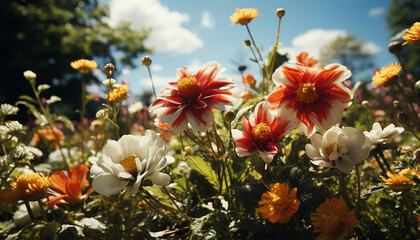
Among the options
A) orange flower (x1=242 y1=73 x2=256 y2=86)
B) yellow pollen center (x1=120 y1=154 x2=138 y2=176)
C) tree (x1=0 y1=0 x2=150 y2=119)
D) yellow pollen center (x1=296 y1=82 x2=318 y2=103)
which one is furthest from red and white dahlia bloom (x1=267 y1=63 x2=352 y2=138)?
tree (x1=0 y1=0 x2=150 y2=119)

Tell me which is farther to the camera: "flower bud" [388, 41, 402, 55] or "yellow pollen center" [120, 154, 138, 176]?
"flower bud" [388, 41, 402, 55]

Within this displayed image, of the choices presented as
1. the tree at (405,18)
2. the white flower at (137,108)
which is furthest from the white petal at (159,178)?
the tree at (405,18)

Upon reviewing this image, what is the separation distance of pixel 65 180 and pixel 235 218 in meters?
0.60

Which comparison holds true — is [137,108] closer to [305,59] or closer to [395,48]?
[305,59]

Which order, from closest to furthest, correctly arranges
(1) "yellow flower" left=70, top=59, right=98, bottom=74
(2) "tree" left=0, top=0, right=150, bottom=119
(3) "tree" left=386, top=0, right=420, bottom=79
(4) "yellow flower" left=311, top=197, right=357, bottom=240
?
1. (4) "yellow flower" left=311, top=197, right=357, bottom=240
2. (1) "yellow flower" left=70, top=59, right=98, bottom=74
3. (2) "tree" left=0, top=0, right=150, bottom=119
4. (3) "tree" left=386, top=0, right=420, bottom=79

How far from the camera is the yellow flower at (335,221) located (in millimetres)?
539

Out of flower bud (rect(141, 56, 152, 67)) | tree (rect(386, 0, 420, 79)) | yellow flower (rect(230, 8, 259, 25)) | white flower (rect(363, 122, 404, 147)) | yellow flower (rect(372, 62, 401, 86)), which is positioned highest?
tree (rect(386, 0, 420, 79))

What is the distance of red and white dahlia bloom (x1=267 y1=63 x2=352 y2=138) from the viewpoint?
666 mm

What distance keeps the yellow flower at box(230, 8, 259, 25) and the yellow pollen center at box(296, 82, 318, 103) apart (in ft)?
1.77

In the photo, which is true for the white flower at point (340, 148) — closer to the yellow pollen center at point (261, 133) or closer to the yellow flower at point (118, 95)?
the yellow pollen center at point (261, 133)

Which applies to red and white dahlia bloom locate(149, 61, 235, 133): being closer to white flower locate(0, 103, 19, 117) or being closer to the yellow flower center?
the yellow flower center

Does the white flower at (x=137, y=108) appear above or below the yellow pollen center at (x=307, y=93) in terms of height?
above

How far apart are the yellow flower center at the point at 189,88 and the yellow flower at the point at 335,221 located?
42cm

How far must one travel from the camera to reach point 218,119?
1.25m
